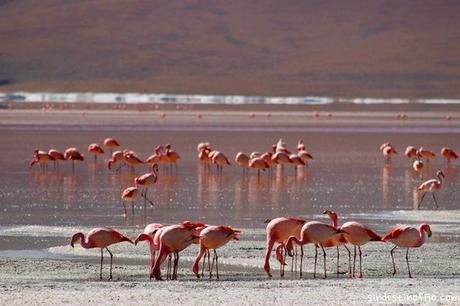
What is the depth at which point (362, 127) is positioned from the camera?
37.7 meters

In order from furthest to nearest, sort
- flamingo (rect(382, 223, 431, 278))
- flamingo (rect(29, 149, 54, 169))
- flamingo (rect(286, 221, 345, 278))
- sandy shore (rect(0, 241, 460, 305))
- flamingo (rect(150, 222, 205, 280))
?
flamingo (rect(29, 149, 54, 169)), flamingo (rect(382, 223, 431, 278)), flamingo (rect(286, 221, 345, 278)), flamingo (rect(150, 222, 205, 280)), sandy shore (rect(0, 241, 460, 305))

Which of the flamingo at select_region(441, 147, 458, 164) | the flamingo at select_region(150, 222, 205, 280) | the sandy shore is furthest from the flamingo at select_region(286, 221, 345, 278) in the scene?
the flamingo at select_region(441, 147, 458, 164)

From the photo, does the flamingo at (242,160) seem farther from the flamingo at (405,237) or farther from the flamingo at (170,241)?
the flamingo at (170,241)

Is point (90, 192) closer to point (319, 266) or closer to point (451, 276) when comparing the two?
point (319, 266)

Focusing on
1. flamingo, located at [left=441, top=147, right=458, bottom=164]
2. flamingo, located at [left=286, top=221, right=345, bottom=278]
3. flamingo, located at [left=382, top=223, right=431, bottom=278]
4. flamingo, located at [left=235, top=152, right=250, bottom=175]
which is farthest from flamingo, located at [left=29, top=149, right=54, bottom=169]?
flamingo, located at [left=382, top=223, right=431, bottom=278]

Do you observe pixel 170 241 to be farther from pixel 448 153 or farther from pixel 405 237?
pixel 448 153

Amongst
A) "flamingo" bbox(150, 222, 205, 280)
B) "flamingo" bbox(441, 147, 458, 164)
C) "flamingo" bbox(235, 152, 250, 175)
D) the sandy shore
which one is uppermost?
"flamingo" bbox(441, 147, 458, 164)

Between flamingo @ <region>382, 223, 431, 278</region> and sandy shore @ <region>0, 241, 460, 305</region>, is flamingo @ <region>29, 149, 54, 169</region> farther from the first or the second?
flamingo @ <region>382, 223, 431, 278</region>

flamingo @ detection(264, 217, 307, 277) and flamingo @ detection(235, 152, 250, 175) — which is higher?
flamingo @ detection(235, 152, 250, 175)

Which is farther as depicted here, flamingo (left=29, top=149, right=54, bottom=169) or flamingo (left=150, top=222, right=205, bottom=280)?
flamingo (left=29, top=149, right=54, bottom=169)

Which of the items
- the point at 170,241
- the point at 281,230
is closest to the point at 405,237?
the point at 281,230

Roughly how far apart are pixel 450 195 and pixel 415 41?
6831 centimetres

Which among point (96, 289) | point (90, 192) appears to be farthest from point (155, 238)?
point (90, 192)

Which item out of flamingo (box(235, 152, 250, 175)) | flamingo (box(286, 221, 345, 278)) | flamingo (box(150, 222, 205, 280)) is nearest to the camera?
flamingo (box(150, 222, 205, 280))
